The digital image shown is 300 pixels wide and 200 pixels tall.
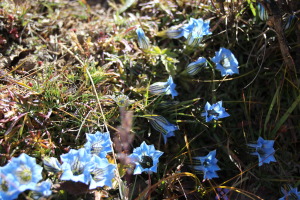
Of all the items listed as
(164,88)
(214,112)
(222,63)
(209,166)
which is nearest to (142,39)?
(164,88)

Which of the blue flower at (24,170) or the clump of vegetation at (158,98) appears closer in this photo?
the blue flower at (24,170)

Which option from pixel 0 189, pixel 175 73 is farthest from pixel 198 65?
pixel 0 189

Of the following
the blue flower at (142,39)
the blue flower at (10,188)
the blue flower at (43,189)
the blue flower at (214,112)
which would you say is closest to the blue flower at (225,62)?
the blue flower at (214,112)

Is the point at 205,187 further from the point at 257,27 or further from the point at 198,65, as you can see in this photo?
the point at 257,27

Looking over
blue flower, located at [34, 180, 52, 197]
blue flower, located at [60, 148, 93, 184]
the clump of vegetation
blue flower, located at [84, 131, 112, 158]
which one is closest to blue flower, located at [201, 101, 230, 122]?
the clump of vegetation

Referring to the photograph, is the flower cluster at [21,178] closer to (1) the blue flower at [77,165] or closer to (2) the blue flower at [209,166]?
(1) the blue flower at [77,165]

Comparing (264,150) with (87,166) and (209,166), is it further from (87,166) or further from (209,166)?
(87,166)
